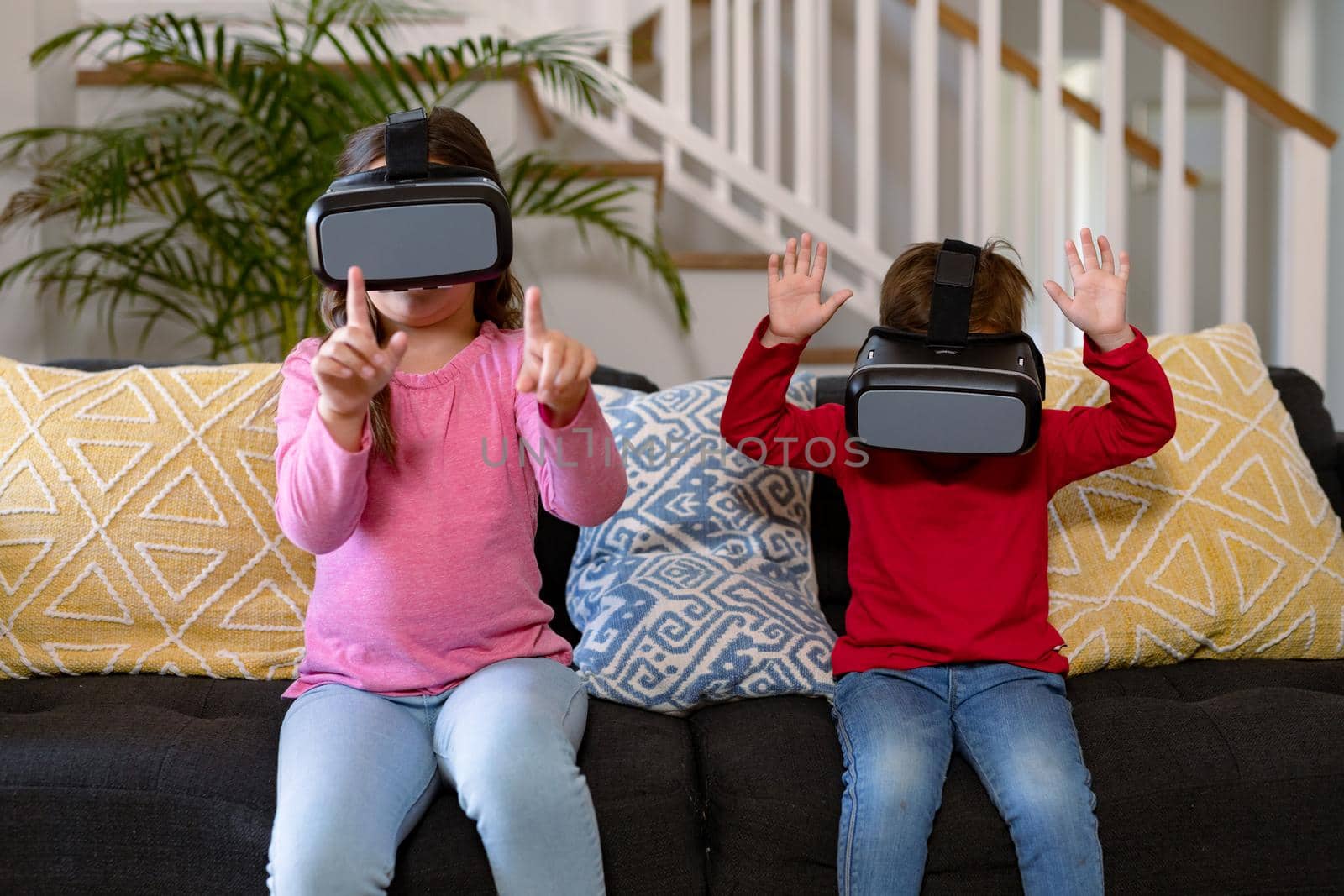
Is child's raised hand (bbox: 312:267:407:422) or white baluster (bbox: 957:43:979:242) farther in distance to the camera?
white baluster (bbox: 957:43:979:242)

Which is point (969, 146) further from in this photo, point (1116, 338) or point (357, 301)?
point (357, 301)

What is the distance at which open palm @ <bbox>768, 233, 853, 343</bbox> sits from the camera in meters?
1.18

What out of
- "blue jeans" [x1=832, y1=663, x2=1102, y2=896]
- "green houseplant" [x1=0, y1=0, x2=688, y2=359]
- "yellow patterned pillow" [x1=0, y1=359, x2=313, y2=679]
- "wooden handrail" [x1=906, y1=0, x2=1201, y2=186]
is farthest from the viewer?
"wooden handrail" [x1=906, y1=0, x2=1201, y2=186]

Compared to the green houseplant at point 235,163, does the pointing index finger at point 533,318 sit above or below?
below

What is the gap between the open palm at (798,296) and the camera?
1.18m

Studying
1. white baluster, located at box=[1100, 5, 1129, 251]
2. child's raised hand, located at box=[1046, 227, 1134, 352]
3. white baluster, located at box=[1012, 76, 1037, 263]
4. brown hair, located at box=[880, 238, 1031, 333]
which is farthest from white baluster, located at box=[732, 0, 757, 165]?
child's raised hand, located at box=[1046, 227, 1134, 352]

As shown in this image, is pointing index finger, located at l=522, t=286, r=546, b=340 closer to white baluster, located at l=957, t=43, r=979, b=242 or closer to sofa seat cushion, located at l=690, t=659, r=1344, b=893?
sofa seat cushion, located at l=690, t=659, r=1344, b=893

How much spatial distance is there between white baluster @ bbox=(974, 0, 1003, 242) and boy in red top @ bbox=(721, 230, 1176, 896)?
120 cm

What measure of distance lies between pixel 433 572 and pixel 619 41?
162 cm

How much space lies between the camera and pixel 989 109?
91.5 inches

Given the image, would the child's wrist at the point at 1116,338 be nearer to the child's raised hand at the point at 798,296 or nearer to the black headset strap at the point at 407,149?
the child's raised hand at the point at 798,296

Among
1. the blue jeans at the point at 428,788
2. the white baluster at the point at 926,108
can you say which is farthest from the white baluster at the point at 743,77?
the blue jeans at the point at 428,788

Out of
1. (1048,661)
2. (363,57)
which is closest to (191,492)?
(1048,661)

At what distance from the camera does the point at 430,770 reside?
98 centimetres
